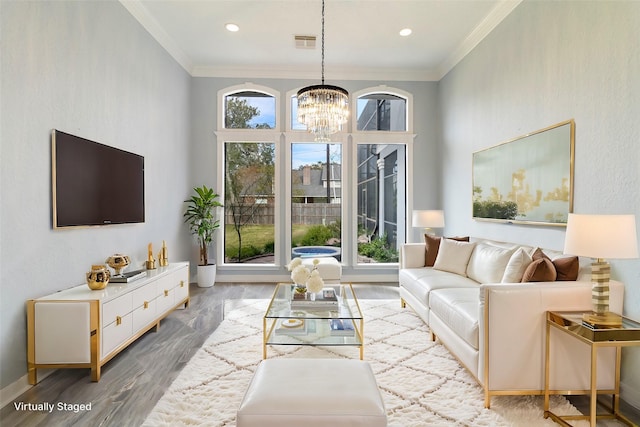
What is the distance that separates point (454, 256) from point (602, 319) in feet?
6.42

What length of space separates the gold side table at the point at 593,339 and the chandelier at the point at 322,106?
8.41ft

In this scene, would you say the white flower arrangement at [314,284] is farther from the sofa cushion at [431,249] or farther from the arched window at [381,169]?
the arched window at [381,169]

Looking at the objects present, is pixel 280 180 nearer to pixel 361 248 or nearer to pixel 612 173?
pixel 361 248

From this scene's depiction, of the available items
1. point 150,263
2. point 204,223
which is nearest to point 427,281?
point 150,263

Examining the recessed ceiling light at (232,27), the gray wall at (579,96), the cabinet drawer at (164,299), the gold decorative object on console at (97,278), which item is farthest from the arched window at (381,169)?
the gold decorative object on console at (97,278)

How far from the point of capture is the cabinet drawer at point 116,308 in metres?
2.48

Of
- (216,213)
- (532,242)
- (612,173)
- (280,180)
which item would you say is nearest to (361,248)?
(280,180)

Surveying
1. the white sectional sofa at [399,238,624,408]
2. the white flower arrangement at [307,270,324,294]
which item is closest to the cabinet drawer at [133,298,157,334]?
the white flower arrangement at [307,270,324,294]

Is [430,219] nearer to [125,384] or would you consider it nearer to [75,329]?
[125,384]

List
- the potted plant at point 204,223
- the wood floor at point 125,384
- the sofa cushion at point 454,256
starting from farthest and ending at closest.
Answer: the potted plant at point 204,223 → the sofa cushion at point 454,256 → the wood floor at point 125,384

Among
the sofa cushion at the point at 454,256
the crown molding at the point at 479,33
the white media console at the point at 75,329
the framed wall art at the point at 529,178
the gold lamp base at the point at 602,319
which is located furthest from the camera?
the sofa cushion at the point at 454,256

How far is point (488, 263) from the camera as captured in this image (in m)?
3.23

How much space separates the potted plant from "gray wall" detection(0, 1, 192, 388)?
837 millimetres

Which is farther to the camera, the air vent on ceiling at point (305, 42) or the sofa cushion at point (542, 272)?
the air vent on ceiling at point (305, 42)
